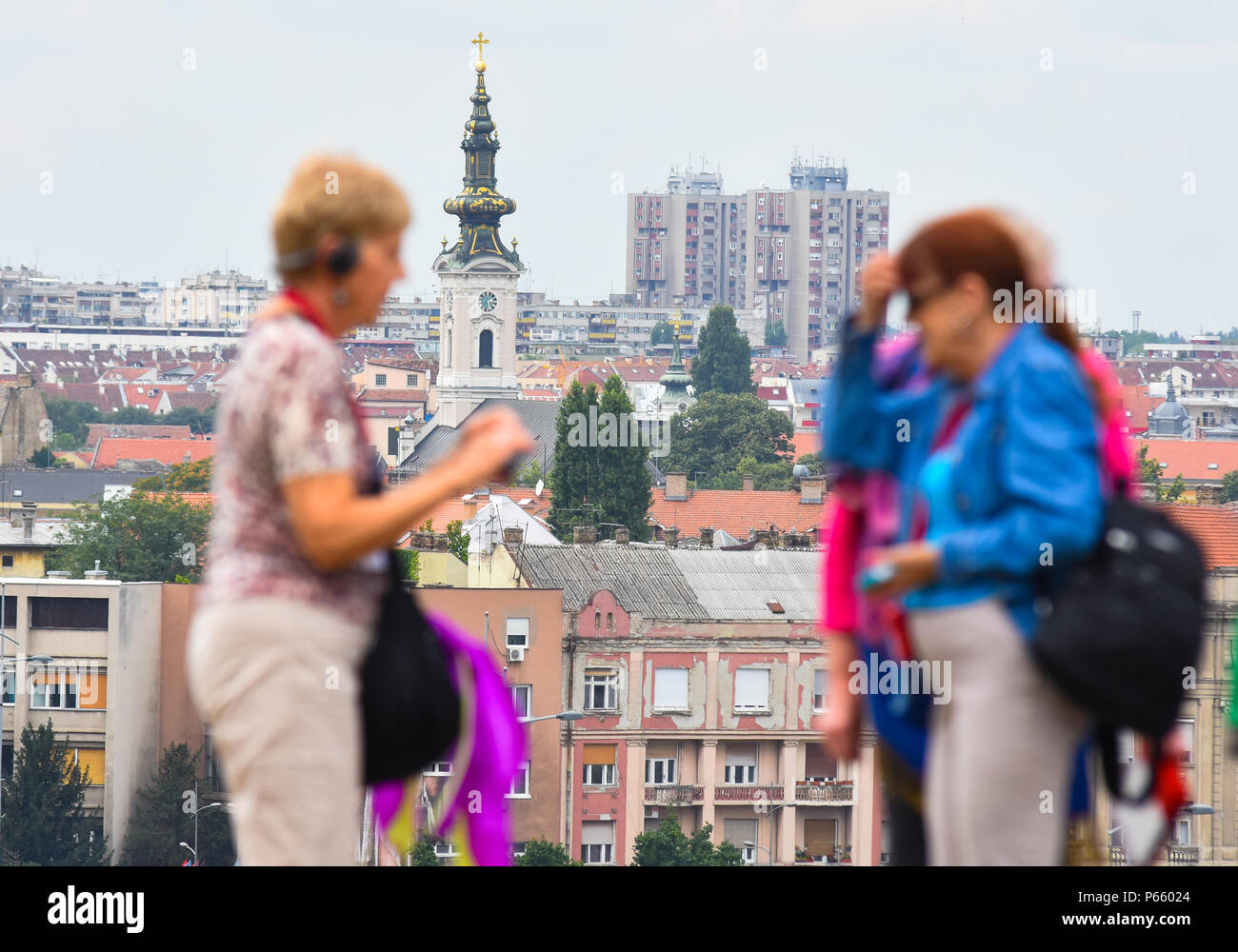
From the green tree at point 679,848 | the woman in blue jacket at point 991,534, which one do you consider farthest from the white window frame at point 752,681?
the woman in blue jacket at point 991,534

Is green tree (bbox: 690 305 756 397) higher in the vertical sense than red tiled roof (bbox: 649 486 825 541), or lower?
higher

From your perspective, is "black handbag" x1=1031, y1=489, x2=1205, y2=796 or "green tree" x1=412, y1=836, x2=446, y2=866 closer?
"black handbag" x1=1031, y1=489, x2=1205, y2=796

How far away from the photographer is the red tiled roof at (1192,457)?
111312mm

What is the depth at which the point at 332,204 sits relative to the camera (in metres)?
3.98

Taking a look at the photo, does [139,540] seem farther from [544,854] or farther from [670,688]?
[544,854]

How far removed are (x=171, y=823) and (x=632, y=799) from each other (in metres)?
9.44

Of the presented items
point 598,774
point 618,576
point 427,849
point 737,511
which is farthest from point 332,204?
point 737,511

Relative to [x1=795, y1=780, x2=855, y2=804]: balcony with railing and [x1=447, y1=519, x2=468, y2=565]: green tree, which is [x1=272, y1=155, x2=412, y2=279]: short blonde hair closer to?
[x1=795, y1=780, x2=855, y2=804]: balcony with railing

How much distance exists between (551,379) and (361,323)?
572 feet

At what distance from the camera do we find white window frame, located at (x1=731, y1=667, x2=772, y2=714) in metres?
43.7

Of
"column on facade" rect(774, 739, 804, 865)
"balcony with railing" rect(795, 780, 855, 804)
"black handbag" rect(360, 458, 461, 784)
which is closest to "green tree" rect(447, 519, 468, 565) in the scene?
"column on facade" rect(774, 739, 804, 865)

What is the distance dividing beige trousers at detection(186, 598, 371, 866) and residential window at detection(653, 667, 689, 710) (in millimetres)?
39830
